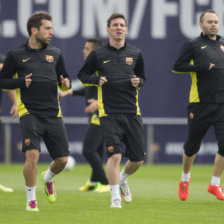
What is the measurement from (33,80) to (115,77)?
111 centimetres

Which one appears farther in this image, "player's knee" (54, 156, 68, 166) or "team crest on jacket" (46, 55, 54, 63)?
"player's knee" (54, 156, 68, 166)

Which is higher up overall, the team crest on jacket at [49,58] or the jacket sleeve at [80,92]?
the team crest on jacket at [49,58]

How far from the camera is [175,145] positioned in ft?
69.7

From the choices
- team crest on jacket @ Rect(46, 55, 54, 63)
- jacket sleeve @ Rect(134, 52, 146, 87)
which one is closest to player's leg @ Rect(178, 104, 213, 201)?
jacket sleeve @ Rect(134, 52, 146, 87)

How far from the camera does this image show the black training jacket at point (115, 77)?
1037 cm

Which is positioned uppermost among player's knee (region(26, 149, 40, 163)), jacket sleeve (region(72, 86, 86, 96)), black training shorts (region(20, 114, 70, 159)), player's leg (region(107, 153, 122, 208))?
black training shorts (region(20, 114, 70, 159))

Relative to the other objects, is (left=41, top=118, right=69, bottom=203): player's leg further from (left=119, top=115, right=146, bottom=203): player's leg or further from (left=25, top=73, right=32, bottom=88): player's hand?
(left=119, top=115, right=146, bottom=203): player's leg

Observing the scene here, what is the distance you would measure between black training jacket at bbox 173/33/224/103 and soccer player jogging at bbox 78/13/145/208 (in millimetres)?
913

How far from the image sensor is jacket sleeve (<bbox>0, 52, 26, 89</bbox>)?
9812 millimetres

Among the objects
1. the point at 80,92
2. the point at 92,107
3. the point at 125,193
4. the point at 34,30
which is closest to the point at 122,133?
the point at 125,193

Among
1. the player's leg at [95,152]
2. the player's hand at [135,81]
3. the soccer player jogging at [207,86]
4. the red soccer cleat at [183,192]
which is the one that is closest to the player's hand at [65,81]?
the player's hand at [135,81]

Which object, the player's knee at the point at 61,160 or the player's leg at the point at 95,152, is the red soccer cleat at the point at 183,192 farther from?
the player's leg at the point at 95,152

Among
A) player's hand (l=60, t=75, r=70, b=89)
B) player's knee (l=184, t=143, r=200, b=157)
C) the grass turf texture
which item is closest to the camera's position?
the grass turf texture

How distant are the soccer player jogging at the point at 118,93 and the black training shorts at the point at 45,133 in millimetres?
597
